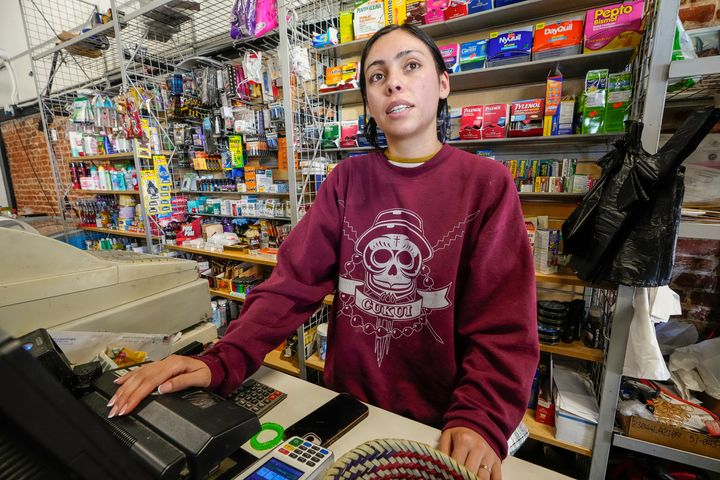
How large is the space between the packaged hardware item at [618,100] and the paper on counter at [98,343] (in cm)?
196

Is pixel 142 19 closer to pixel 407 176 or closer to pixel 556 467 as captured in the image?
pixel 407 176

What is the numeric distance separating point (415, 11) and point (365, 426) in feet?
6.59

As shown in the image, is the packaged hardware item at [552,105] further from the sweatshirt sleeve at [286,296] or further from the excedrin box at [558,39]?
the sweatshirt sleeve at [286,296]

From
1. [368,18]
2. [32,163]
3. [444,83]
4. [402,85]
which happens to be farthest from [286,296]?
[32,163]

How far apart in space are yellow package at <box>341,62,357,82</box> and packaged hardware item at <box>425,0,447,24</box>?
0.48m

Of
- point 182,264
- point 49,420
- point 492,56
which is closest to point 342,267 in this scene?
point 182,264

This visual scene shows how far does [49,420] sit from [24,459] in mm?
25

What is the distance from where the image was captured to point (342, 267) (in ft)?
3.06

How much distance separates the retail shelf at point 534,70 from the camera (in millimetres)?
1441

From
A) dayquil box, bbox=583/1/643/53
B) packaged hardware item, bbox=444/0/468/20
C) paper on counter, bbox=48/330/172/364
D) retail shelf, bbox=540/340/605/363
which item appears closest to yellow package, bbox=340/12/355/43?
packaged hardware item, bbox=444/0/468/20

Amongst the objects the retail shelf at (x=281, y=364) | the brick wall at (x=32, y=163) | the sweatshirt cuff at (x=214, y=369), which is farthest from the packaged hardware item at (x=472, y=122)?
the brick wall at (x=32, y=163)

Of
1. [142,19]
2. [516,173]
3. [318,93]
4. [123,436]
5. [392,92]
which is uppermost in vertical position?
[142,19]

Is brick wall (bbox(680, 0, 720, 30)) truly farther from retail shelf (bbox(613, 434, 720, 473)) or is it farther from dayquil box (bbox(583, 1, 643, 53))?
retail shelf (bbox(613, 434, 720, 473))

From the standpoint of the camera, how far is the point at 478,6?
1.63 m
